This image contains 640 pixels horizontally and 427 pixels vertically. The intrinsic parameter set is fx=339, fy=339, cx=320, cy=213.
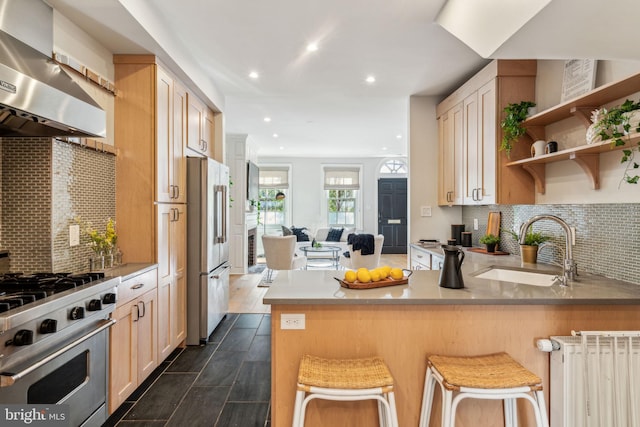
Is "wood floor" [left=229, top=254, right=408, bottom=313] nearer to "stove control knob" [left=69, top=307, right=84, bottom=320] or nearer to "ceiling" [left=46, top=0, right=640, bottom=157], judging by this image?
"ceiling" [left=46, top=0, right=640, bottom=157]

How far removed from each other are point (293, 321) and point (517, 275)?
5.48 ft

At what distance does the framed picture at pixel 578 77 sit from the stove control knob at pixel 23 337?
319 cm

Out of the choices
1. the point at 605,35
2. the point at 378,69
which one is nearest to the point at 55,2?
the point at 378,69

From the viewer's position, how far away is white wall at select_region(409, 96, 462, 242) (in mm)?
4098

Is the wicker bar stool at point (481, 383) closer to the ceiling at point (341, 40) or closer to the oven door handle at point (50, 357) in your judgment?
the ceiling at point (341, 40)

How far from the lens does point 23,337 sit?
4.29ft

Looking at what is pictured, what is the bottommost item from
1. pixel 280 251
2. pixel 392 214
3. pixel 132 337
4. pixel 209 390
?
pixel 209 390

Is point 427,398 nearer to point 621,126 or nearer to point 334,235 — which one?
point 621,126

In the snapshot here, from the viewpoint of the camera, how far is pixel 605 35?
4.30 ft

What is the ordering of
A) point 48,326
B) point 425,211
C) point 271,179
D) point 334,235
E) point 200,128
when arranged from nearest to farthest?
point 48,326, point 200,128, point 425,211, point 334,235, point 271,179

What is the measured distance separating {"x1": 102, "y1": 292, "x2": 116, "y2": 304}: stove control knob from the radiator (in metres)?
2.30

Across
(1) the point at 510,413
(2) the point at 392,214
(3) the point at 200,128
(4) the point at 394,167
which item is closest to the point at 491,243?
(1) the point at 510,413

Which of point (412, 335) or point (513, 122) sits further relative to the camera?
point (513, 122)

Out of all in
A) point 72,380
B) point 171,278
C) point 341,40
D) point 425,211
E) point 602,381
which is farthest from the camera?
point 425,211
